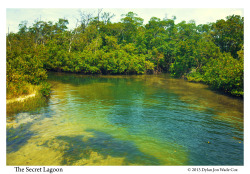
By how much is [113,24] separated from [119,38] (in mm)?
5298

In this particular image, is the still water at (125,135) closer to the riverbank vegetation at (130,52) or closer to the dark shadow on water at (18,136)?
the dark shadow on water at (18,136)

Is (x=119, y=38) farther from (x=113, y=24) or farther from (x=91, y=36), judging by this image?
(x=91, y=36)

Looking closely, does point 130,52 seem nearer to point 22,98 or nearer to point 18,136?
point 22,98

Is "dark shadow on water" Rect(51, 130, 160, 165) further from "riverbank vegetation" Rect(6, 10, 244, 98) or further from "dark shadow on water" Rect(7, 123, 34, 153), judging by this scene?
"riverbank vegetation" Rect(6, 10, 244, 98)

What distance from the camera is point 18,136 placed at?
1089 centimetres

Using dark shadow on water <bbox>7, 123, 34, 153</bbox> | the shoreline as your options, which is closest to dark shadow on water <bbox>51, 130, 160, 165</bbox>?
dark shadow on water <bbox>7, 123, 34, 153</bbox>

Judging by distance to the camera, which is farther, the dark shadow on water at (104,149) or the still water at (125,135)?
the still water at (125,135)

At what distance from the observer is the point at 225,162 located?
8859 millimetres

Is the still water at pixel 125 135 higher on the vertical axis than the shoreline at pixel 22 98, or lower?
lower

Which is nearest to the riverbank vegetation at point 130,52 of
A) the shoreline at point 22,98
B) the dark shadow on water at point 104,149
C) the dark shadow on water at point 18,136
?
the shoreline at point 22,98

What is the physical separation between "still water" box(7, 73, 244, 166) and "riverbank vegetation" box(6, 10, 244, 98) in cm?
587

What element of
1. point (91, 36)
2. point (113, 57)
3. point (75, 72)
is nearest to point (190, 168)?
point (113, 57)

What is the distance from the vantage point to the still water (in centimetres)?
892

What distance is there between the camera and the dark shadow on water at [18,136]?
973 cm
